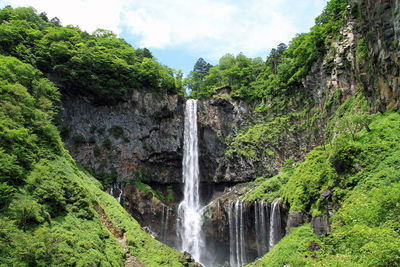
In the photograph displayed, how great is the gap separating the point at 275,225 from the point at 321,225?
328 inches

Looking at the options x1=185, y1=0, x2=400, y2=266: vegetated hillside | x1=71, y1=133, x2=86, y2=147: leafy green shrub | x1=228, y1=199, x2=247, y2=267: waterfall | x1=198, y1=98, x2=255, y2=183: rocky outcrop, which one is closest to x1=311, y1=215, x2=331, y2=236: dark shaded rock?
x1=185, y1=0, x2=400, y2=266: vegetated hillside

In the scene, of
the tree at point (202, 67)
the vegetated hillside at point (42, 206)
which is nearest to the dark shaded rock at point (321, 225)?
the vegetated hillside at point (42, 206)

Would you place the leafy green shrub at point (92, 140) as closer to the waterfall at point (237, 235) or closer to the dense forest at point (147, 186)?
the dense forest at point (147, 186)

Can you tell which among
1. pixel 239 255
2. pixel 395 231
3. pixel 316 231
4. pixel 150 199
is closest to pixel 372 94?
pixel 316 231

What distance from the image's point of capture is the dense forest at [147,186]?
9.70 meters

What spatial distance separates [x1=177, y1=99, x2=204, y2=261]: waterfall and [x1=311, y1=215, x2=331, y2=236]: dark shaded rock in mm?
18825

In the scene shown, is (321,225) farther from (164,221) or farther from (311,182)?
(164,221)

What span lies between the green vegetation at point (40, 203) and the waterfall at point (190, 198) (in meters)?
9.90

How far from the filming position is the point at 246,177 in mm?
32500

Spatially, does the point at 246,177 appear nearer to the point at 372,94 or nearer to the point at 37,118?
the point at 372,94

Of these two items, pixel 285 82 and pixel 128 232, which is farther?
pixel 285 82

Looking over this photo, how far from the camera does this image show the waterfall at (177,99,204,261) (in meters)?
29.2

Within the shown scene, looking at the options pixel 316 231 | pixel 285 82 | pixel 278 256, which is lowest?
pixel 278 256

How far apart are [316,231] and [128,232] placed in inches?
557
